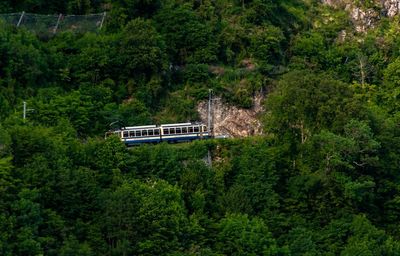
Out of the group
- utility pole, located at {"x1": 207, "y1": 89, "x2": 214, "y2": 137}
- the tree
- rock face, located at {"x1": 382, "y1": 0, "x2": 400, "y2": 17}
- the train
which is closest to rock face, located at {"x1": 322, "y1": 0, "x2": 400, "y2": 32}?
rock face, located at {"x1": 382, "y1": 0, "x2": 400, "y2": 17}

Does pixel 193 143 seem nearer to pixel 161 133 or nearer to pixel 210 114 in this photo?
A: pixel 161 133

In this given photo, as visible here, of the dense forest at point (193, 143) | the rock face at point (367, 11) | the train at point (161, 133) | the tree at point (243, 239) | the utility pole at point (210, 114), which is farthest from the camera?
the rock face at point (367, 11)

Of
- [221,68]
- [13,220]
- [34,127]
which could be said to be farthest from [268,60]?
[13,220]

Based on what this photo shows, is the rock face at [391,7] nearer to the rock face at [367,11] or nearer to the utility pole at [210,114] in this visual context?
the rock face at [367,11]

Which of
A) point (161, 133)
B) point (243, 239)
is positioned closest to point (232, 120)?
point (161, 133)

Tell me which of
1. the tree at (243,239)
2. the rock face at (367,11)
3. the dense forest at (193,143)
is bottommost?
the tree at (243,239)

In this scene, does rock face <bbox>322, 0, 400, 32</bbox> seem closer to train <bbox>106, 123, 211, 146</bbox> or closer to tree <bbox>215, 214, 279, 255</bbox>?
train <bbox>106, 123, 211, 146</bbox>

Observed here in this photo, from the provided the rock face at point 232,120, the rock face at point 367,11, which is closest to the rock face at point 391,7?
the rock face at point 367,11

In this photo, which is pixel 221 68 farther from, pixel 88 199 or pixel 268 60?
pixel 88 199
